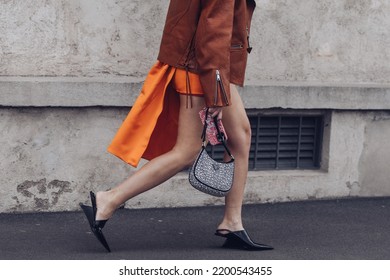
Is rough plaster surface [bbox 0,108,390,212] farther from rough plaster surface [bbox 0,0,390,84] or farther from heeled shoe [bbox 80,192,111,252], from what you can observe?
heeled shoe [bbox 80,192,111,252]

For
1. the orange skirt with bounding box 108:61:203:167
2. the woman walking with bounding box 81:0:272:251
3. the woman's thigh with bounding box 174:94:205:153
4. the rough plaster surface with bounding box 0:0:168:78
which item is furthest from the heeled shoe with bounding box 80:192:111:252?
the rough plaster surface with bounding box 0:0:168:78

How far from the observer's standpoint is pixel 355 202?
7406mm

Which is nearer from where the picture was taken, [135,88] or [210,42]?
[210,42]

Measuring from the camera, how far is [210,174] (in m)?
5.39

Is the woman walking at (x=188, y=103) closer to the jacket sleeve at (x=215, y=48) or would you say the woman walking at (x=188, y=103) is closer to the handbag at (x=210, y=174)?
the jacket sleeve at (x=215, y=48)

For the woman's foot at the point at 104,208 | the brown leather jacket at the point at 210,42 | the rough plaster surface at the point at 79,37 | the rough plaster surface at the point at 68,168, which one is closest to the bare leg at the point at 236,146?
the brown leather jacket at the point at 210,42

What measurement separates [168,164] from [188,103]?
364 mm

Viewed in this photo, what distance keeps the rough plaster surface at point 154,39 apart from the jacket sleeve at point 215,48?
1.57 meters

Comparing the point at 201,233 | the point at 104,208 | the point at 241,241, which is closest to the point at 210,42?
the point at 104,208

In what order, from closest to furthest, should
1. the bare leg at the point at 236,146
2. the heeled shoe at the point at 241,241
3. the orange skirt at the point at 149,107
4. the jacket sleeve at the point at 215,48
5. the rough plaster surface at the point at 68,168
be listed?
the jacket sleeve at the point at 215,48 < the orange skirt at the point at 149,107 < the bare leg at the point at 236,146 < the heeled shoe at the point at 241,241 < the rough plaster surface at the point at 68,168

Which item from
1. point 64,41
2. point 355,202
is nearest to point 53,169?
point 64,41

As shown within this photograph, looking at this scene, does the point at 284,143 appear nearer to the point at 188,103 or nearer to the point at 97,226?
the point at 188,103

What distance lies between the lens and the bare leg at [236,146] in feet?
18.6

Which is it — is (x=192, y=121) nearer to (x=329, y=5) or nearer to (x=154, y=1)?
(x=154, y=1)
